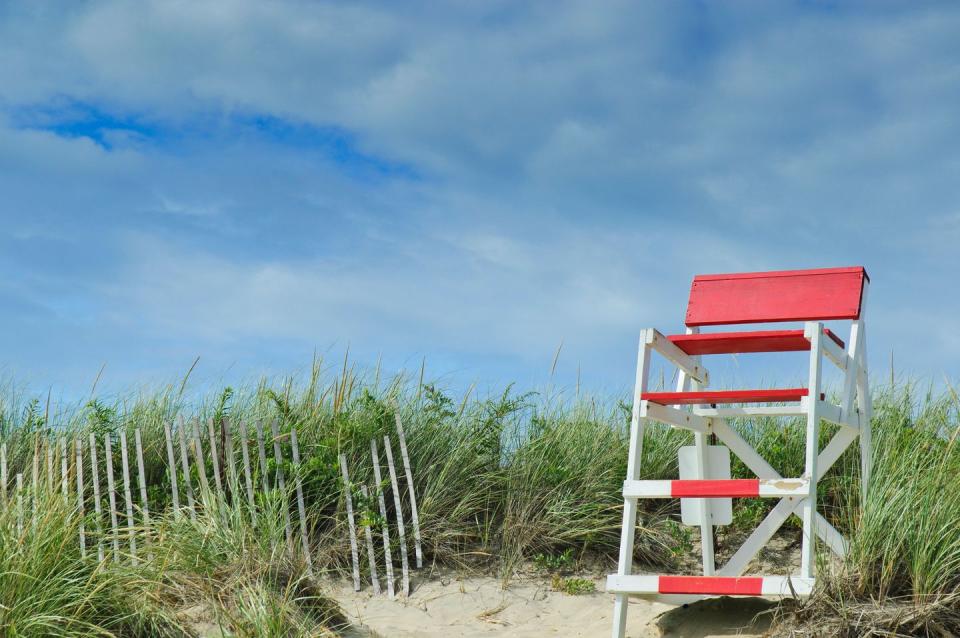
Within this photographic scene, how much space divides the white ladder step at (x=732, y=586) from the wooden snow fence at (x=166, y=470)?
9.50 feet

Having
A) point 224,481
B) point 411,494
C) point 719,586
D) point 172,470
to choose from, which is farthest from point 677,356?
point 172,470

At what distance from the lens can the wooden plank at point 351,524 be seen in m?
6.64

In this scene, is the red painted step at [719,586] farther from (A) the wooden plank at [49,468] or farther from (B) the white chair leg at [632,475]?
(A) the wooden plank at [49,468]

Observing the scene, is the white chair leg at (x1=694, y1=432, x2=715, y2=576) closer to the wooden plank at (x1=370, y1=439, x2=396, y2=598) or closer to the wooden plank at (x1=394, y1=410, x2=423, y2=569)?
the wooden plank at (x1=394, y1=410, x2=423, y2=569)

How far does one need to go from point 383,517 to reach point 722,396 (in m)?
2.84

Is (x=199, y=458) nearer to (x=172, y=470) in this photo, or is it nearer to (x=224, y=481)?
(x=172, y=470)

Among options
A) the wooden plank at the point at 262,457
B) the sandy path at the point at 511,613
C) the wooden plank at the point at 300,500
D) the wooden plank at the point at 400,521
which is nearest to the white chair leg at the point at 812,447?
Result: the sandy path at the point at 511,613

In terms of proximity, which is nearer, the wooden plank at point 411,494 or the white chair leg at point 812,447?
the white chair leg at point 812,447

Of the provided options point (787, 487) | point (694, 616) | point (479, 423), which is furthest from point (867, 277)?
point (479, 423)

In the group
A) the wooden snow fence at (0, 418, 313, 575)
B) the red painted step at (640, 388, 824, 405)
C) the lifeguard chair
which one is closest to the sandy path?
the lifeguard chair

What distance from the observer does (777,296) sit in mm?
5965

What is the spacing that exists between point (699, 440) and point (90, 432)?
5.18 m

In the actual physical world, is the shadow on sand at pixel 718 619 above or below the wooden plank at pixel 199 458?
below

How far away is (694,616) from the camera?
526 cm
